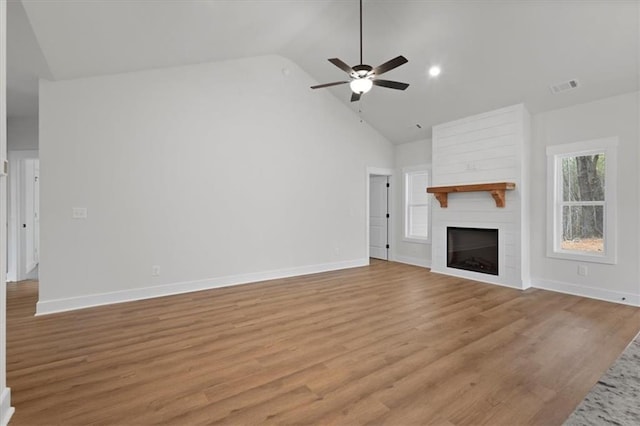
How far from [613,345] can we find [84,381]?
4.38 meters

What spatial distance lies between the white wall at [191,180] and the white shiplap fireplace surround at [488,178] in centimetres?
175

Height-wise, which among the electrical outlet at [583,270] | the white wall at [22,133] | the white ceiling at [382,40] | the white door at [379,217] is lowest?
the electrical outlet at [583,270]

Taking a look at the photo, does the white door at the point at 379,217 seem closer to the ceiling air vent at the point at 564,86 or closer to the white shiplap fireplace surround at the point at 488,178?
the white shiplap fireplace surround at the point at 488,178

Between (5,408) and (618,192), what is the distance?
248 inches

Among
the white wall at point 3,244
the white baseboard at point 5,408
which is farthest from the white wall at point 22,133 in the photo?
the white baseboard at point 5,408

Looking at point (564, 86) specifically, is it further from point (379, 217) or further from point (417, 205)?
point (379, 217)

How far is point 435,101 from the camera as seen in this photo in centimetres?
526

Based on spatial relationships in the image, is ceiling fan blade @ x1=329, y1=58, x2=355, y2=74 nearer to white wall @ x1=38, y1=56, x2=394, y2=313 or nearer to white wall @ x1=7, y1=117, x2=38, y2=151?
white wall @ x1=38, y1=56, x2=394, y2=313

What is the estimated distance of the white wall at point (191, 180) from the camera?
12.3ft

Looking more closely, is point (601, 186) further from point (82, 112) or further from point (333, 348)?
point (82, 112)

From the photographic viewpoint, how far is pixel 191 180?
4.52 metres

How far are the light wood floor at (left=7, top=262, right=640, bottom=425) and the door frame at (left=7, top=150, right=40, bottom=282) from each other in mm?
1534

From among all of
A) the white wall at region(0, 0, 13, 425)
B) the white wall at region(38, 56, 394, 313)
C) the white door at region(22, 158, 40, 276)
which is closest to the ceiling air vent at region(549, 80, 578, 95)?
the white wall at region(38, 56, 394, 313)

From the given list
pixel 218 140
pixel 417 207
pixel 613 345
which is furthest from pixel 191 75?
pixel 613 345
